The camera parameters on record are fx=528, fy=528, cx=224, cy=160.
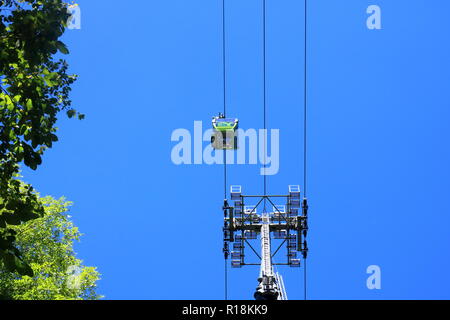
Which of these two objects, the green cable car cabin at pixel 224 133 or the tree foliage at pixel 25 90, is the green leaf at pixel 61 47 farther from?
the green cable car cabin at pixel 224 133

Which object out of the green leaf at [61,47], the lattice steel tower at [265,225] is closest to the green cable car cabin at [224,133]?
the lattice steel tower at [265,225]

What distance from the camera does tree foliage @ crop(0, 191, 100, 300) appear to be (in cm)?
2109

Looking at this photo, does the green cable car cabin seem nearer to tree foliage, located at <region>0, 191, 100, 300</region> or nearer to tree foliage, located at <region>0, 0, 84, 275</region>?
tree foliage, located at <region>0, 191, 100, 300</region>

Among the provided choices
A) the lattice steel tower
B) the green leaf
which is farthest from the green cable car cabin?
the green leaf

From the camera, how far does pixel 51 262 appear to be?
23328 mm

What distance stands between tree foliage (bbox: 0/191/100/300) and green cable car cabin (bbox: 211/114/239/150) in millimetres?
7997

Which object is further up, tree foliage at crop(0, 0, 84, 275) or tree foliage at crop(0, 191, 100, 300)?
tree foliage at crop(0, 0, 84, 275)

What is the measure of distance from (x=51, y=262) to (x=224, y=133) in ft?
31.2

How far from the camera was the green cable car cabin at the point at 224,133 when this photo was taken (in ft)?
74.8

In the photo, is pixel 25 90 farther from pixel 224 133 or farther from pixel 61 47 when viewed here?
pixel 224 133

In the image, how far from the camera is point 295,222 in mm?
24516
